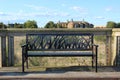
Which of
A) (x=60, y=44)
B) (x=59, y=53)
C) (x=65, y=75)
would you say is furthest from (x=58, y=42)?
(x=65, y=75)

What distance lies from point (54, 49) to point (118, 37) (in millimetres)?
2085

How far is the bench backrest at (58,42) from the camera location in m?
8.29

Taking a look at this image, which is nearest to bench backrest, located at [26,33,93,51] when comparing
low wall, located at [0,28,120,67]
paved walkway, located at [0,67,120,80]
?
low wall, located at [0,28,120,67]

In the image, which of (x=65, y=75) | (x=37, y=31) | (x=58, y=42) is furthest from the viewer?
(x=37, y=31)

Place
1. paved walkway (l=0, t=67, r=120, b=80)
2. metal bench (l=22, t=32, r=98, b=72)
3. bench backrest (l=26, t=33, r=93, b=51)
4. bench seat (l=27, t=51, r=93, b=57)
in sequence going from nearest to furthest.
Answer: paved walkway (l=0, t=67, r=120, b=80) < bench seat (l=27, t=51, r=93, b=57) < metal bench (l=22, t=32, r=98, b=72) < bench backrest (l=26, t=33, r=93, b=51)

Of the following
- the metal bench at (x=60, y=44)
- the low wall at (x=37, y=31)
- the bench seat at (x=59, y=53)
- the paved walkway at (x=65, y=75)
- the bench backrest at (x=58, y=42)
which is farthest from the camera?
the low wall at (x=37, y=31)

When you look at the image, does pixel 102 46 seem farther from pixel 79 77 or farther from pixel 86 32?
pixel 79 77

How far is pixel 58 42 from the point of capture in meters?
8.34

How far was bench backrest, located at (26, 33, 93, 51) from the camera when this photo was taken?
27.2ft

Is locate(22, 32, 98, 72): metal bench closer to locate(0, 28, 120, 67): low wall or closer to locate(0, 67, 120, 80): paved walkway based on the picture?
locate(0, 28, 120, 67): low wall

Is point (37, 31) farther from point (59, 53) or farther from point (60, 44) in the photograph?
point (59, 53)

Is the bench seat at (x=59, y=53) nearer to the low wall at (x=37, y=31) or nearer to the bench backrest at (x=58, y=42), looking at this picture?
the bench backrest at (x=58, y=42)

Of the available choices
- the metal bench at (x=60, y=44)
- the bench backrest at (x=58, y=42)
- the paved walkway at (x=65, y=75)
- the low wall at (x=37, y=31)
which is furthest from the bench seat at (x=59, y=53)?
Answer: the low wall at (x=37, y=31)

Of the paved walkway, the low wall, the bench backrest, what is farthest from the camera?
the low wall
